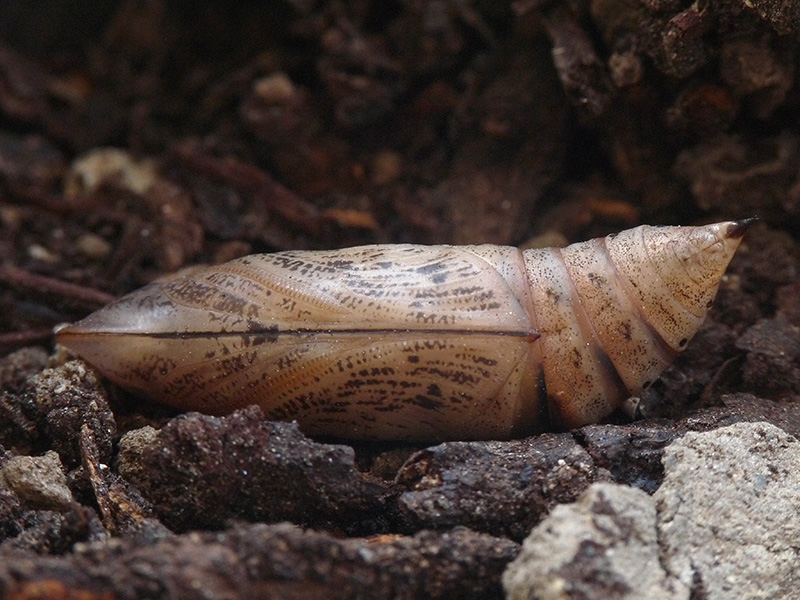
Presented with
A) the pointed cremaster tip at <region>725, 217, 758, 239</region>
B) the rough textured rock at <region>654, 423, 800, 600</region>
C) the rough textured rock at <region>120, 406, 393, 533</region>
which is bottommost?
the rough textured rock at <region>654, 423, 800, 600</region>

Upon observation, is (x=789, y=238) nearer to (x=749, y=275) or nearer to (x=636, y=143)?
(x=749, y=275)

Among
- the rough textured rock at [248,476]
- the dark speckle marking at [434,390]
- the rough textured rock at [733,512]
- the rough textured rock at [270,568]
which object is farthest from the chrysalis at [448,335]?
the rough textured rock at [270,568]

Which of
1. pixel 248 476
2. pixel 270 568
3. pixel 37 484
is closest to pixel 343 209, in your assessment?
pixel 248 476

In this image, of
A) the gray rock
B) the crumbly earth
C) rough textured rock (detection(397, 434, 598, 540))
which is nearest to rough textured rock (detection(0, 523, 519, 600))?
the crumbly earth

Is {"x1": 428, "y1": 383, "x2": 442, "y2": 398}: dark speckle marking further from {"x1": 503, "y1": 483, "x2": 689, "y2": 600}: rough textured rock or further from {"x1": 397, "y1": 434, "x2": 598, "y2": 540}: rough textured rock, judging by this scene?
{"x1": 503, "y1": 483, "x2": 689, "y2": 600}: rough textured rock

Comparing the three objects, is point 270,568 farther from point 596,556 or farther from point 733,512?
point 733,512
